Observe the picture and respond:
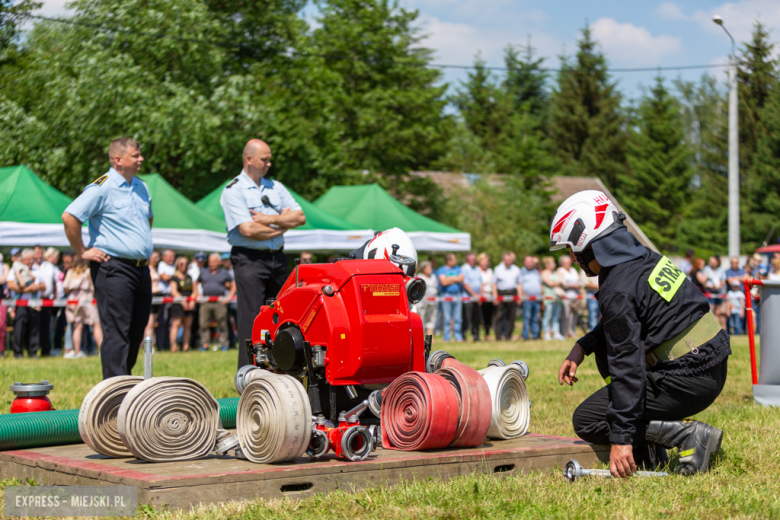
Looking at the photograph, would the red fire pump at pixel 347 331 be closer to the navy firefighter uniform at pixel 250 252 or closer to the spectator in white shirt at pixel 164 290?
the navy firefighter uniform at pixel 250 252

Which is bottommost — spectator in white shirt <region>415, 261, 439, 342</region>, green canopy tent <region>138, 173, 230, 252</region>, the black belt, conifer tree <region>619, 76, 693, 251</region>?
spectator in white shirt <region>415, 261, 439, 342</region>

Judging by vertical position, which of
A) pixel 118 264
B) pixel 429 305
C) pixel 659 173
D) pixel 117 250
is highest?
pixel 659 173

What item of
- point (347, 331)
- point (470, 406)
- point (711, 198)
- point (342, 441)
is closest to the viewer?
point (342, 441)

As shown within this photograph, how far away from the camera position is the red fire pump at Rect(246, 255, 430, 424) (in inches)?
200

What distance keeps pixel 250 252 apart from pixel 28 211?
10.6 m

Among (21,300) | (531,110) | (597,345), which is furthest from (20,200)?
(531,110)

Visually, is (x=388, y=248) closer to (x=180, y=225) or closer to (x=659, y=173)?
(x=180, y=225)

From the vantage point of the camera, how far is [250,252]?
7.45 meters

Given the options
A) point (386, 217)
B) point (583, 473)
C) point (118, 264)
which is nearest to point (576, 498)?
point (583, 473)

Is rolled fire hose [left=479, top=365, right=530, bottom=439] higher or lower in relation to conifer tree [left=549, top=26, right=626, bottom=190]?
lower

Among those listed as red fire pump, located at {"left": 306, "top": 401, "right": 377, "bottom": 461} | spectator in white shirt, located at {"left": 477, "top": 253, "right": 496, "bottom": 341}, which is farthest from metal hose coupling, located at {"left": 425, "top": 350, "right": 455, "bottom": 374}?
spectator in white shirt, located at {"left": 477, "top": 253, "right": 496, "bottom": 341}

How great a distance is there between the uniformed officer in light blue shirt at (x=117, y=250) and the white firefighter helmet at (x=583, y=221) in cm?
362

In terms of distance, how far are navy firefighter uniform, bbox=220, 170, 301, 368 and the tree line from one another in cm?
844

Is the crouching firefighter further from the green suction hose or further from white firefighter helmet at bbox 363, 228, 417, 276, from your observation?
the green suction hose
